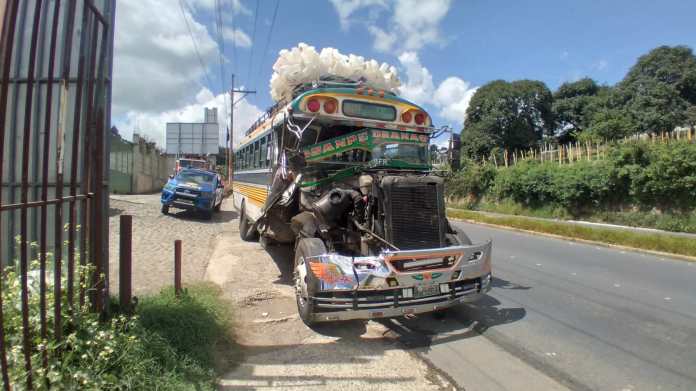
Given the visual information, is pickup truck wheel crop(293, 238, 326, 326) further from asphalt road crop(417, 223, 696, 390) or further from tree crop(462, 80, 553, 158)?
tree crop(462, 80, 553, 158)

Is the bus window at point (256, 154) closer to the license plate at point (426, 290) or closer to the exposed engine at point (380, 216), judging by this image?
the exposed engine at point (380, 216)

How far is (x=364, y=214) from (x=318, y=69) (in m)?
3.66

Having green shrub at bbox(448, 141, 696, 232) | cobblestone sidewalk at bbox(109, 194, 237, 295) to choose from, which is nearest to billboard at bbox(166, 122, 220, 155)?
cobblestone sidewalk at bbox(109, 194, 237, 295)

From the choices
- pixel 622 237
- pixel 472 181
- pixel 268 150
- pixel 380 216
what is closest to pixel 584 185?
pixel 622 237

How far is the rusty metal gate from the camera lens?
8.70ft

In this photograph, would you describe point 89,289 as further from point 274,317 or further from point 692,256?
point 692,256

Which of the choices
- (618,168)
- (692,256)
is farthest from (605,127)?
(692,256)

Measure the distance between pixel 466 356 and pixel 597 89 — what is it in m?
47.7

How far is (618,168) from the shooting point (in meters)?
16.8

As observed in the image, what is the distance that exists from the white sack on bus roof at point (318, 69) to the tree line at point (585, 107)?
30.1 m

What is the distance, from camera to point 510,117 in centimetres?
4338

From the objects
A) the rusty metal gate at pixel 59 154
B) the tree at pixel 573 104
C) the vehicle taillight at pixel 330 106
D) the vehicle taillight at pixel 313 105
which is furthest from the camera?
the tree at pixel 573 104

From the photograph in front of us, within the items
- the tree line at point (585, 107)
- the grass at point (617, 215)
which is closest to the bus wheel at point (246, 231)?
the grass at point (617, 215)

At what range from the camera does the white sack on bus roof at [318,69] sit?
7.83m
